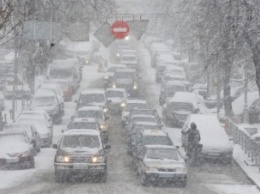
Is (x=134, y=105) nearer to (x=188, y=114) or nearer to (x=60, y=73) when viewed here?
(x=188, y=114)

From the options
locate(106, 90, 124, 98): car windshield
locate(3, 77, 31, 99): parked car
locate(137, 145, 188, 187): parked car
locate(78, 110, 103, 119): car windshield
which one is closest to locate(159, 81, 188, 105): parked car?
locate(106, 90, 124, 98): car windshield

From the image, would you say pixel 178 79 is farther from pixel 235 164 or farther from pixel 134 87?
pixel 235 164

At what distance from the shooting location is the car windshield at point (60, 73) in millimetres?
56197

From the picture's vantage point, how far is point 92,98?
4603 centimetres

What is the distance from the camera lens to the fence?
30.3 meters

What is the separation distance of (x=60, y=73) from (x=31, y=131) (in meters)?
23.2

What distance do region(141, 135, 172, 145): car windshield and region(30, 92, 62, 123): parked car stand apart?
1417 cm

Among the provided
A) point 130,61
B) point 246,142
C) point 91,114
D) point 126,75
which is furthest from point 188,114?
point 130,61

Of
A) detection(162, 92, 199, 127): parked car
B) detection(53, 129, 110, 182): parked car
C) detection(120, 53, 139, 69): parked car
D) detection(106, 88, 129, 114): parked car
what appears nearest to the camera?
detection(53, 129, 110, 182): parked car

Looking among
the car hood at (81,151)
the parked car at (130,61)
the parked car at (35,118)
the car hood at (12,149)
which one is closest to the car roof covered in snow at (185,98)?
the parked car at (35,118)

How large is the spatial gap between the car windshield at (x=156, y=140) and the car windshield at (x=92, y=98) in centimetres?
1541

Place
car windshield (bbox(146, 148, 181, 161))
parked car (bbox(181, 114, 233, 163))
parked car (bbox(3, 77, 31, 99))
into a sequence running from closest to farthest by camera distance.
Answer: car windshield (bbox(146, 148, 181, 161))
parked car (bbox(181, 114, 233, 163))
parked car (bbox(3, 77, 31, 99))

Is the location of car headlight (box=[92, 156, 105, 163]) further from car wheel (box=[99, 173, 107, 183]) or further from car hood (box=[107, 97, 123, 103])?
car hood (box=[107, 97, 123, 103])

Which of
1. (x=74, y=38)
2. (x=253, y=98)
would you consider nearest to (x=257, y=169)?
(x=74, y=38)
